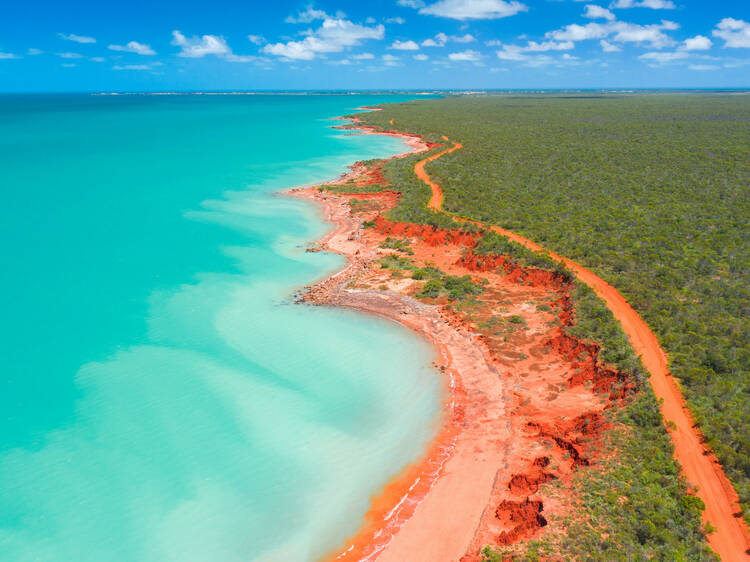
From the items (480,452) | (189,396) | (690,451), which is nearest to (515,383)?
(480,452)

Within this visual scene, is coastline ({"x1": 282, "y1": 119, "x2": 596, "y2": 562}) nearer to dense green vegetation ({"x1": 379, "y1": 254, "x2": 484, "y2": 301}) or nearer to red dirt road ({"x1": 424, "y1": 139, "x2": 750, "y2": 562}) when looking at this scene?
dense green vegetation ({"x1": 379, "y1": 254, "x2": 484, "y2": 301})

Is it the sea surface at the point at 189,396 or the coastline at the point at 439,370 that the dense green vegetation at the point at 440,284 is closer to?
the coastline at the point at 439,370

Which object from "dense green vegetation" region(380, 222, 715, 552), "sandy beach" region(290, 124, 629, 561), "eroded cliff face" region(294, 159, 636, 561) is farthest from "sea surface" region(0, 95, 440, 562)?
"dense green vegetation" region(380, 222, 715, 552)

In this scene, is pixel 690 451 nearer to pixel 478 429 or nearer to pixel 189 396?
pixel 478 429

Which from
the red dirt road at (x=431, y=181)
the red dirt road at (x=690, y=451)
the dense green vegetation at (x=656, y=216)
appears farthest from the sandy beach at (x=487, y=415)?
the red dirt road at (x=431, y=181)

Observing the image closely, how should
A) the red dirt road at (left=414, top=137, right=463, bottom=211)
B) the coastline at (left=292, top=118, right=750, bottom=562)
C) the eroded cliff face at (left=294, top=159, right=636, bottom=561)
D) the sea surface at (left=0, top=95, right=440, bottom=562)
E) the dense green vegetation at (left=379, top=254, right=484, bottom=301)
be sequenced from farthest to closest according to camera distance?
1. the red dirt road at (left=414, top=137, right=463, bottom=211)
2. the dense green vegetation at (left=379, top=254, right=484, bottom=301)
3. the sea surface at (left=0, top=95, right=440, bottom=562)
4. the eroded cliff face at (left=294, top=159, right=636, bottom=561)
5. the coastline at (left=292, top=118, right=750, bottom=562)
